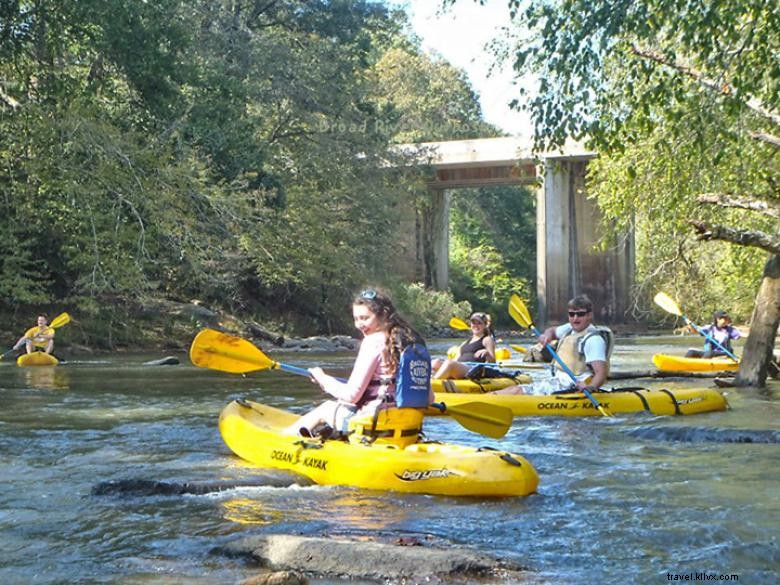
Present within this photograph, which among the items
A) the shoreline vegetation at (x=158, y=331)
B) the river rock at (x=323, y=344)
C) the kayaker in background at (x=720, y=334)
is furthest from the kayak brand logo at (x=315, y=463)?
the river rock at (x=323, y=344)

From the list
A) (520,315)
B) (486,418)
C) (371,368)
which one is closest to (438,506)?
(371,368)

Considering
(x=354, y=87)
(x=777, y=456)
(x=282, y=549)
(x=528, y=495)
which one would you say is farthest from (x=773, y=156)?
(x=354, y=87)

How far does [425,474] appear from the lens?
563 centimetres

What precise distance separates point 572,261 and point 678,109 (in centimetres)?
2762

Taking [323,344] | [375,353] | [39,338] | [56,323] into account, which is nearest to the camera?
[375,353]

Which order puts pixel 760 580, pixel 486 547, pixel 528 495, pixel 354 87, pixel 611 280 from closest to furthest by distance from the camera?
pixel 760 580, pixel 486 547, pixel 528 495, pixel 354 87, pixel 611 280

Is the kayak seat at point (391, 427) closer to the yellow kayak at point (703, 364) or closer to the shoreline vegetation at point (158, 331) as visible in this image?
the yellow kayak at point (703, 364)

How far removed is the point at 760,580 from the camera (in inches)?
159

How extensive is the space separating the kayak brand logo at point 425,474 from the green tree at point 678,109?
7.15ft

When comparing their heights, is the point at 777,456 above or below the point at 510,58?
below

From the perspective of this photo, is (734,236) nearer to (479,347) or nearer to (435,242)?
(479,347)

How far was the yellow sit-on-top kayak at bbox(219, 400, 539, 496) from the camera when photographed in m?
5.54

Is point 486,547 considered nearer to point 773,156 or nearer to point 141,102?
point 773,156

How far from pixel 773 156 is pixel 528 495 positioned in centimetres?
722
